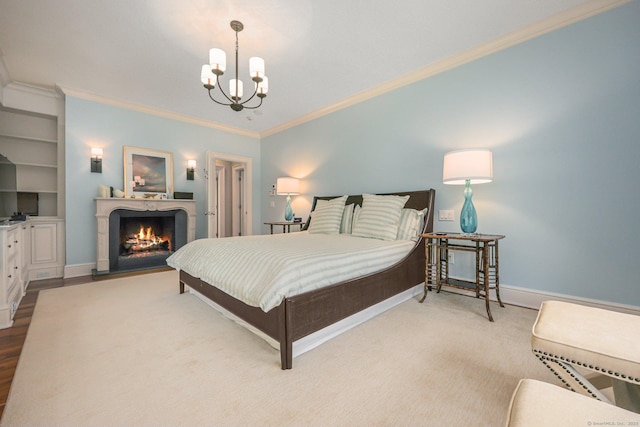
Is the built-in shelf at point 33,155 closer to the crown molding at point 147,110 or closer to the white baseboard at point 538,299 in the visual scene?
the crown molding at point 147,110

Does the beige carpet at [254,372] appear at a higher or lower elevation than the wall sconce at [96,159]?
lower

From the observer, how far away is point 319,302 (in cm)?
166

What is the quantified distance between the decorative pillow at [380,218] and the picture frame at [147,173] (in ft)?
11.2

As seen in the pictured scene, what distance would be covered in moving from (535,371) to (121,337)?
2.69 metres

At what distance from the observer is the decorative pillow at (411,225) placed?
2804mm

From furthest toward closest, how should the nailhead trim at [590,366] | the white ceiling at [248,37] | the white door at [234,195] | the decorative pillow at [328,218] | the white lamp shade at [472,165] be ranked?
the white door at [234,195], the decorative pillow at [328,218], the white lamp shade at [472,165], the white ceiling at [248,37], the nailhead trim at [590,366]

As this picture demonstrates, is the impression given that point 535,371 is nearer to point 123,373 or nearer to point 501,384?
point 501,384

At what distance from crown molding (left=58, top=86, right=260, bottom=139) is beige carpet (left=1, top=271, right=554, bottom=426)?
304cm

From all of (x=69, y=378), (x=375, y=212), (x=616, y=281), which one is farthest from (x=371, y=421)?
(x=616, y=281)

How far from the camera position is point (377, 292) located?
2.13m

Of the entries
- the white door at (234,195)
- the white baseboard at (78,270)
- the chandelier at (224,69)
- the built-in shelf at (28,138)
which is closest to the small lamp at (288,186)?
the white door at (234,195)

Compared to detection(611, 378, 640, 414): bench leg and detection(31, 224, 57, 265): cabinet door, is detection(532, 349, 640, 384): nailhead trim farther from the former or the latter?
detection(31, 224, 57, 265): cabinet door

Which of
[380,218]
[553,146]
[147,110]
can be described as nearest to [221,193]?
[147,110]

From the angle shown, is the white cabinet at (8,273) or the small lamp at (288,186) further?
the small lamp at (288,186)
